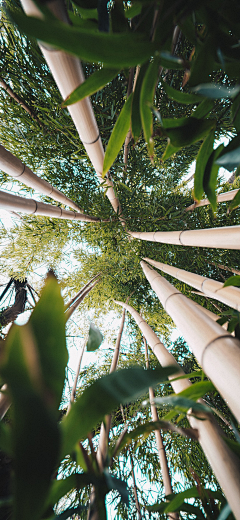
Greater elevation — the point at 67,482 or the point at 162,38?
the point at 162,38

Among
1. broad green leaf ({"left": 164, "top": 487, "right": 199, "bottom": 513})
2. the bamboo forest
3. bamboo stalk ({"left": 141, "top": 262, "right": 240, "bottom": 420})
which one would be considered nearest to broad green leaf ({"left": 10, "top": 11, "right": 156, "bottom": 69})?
the bamboo forest

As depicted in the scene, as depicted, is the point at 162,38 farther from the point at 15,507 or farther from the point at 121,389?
the point at 15,507

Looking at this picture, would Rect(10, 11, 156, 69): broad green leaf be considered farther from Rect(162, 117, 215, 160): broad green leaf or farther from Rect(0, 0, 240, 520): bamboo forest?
Rect(162, 117, 215, 160): broad green leaf

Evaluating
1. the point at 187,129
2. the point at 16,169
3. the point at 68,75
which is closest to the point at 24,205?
the point at 16,169

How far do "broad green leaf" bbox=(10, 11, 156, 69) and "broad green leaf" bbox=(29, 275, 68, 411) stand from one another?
328 millimetres

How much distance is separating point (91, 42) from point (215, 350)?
1.98 feet

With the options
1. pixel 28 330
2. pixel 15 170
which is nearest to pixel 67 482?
pixel 28 330

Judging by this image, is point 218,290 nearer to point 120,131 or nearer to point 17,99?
point 120,131

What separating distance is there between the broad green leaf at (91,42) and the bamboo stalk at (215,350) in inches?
22.6

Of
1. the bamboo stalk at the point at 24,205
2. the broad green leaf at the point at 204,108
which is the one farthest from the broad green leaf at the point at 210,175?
the bamboo stalk at the point at 24,205

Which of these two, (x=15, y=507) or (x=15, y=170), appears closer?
(x=15, y=507)

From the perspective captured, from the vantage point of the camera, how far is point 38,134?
79.6 inches

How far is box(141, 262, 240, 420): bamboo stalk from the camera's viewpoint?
0.45 meters

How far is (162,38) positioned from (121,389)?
0.58 meters
